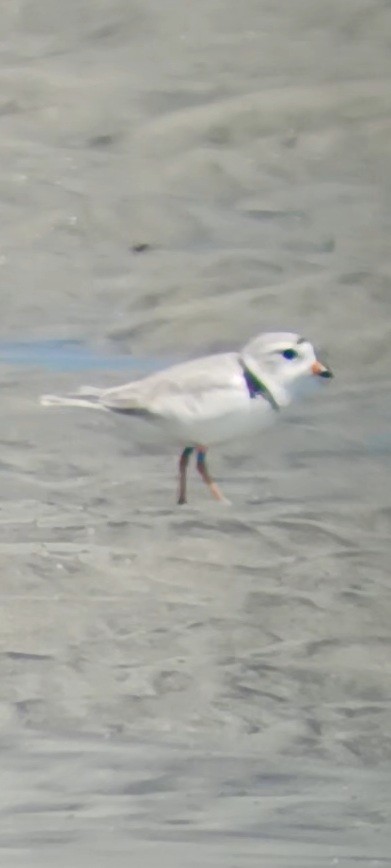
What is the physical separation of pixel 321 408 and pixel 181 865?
3.22 meters

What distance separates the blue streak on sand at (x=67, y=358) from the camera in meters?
7.26

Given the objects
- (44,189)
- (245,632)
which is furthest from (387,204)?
(245,632)

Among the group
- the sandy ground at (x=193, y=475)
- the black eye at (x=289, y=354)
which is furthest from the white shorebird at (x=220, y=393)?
the sandy ground at (x=193, y=475)

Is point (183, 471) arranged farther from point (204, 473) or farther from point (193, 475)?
point (193, 475)

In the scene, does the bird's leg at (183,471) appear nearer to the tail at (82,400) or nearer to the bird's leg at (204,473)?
the bird's leg at (204,473)

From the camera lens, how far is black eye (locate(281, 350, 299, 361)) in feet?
19.5

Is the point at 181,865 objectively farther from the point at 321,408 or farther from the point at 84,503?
the point at 321,408

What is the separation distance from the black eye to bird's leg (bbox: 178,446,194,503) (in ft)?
1.47

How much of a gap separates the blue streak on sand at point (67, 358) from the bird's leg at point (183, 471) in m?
1.07

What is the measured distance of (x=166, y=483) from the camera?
639cm

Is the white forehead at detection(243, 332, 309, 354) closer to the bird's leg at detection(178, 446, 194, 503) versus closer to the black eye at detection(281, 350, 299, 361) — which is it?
the black eye at detection(281, 350, 299, 361)

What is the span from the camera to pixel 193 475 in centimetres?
652

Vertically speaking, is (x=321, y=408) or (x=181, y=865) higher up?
(x=181, y=865)

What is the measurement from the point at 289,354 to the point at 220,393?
0.26 meters
